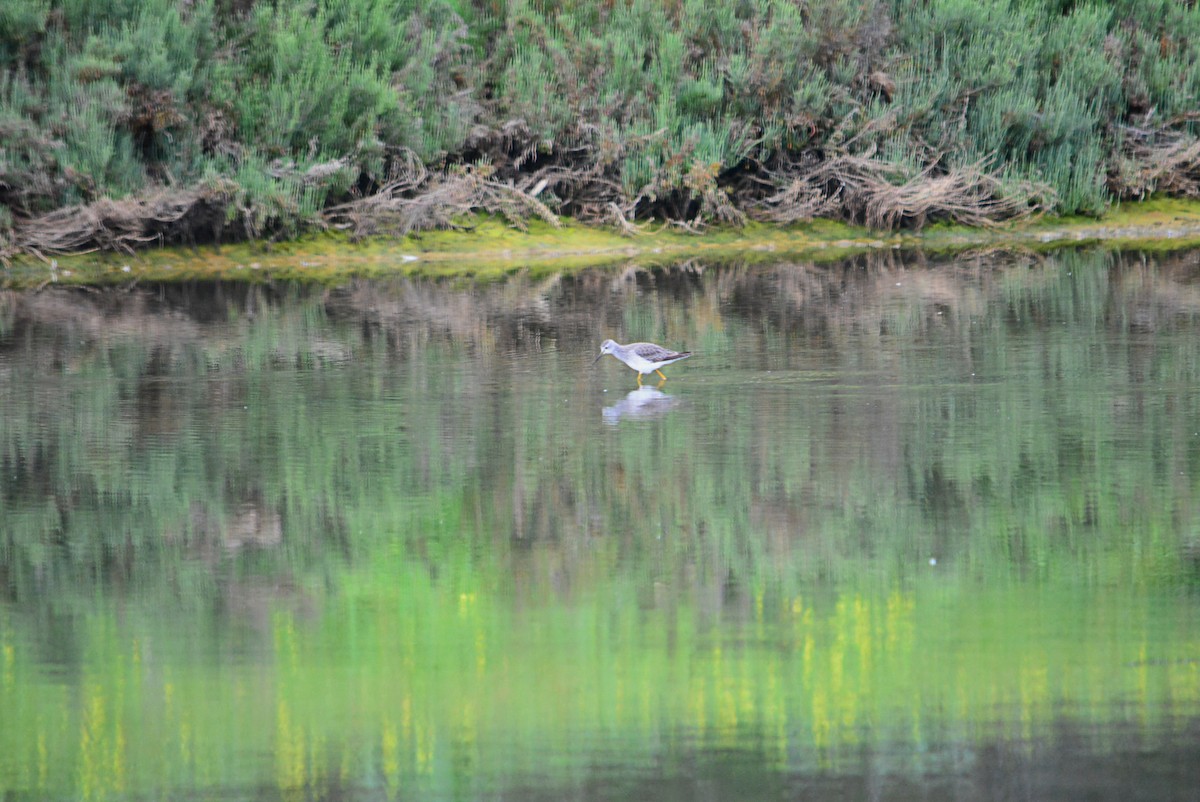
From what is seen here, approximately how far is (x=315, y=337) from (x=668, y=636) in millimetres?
10216

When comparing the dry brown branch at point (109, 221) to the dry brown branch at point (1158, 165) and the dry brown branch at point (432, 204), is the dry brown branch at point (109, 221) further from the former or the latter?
the dry brown branch at point (1158, 165)

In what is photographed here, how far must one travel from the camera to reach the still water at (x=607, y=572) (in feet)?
18.8

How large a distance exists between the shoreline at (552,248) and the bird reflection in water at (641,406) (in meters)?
9.53

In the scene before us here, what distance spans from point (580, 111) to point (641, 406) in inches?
584

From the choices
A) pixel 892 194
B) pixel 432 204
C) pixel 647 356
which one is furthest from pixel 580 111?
pixel 647 356

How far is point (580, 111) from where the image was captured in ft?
87.8

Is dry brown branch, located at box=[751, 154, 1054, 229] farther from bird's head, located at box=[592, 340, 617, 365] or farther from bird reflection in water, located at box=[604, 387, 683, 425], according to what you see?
bird reflection in water, located at box=[604, 387, 683, 425]

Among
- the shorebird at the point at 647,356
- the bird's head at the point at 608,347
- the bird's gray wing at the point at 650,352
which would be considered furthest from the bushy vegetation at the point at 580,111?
the bird's gray wing at the point at 650,352

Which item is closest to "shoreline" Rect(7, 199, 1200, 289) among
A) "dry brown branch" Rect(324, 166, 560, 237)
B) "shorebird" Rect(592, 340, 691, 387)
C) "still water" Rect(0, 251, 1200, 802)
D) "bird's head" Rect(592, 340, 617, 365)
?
"dry brown branch" Rect(324, 166, 560, 237)

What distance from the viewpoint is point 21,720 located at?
6.16 metres

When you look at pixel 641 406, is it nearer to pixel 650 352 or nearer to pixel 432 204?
pixel 650 352

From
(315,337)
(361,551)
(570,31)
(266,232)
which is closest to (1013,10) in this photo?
(570,31)

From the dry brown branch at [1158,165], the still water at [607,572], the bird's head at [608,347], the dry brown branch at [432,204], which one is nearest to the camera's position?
the still water at [607,572]

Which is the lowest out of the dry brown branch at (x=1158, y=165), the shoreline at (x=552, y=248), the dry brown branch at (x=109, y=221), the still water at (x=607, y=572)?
the still water at (x=607, y=572)
